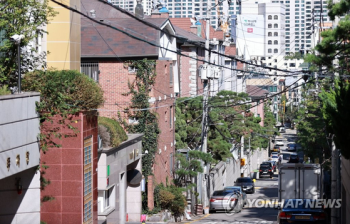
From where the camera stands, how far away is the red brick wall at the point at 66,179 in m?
19.4

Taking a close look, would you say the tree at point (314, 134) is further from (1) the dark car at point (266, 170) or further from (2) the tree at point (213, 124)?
(1) the dark car at point (266, 170)

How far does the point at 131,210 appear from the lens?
1185 inches

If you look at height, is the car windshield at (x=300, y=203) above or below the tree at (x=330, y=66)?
below

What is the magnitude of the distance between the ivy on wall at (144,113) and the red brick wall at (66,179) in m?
12.1

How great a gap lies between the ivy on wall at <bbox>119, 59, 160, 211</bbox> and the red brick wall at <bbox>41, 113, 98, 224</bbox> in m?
12.1

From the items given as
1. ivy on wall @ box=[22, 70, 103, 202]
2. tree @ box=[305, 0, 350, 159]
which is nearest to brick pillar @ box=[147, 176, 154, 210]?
ivy on wall @ box=[22, 70, 103, 202]

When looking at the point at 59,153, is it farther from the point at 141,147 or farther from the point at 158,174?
the point at 158,174

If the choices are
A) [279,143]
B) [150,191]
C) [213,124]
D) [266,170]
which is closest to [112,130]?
[150,191]

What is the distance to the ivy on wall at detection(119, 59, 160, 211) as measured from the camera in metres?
31.8

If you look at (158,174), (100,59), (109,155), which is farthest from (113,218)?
(100,59)

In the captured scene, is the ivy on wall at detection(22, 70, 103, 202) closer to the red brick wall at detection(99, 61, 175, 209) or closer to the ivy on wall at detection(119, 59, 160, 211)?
the ivy on wall at detection(119, 59, 160, 211)

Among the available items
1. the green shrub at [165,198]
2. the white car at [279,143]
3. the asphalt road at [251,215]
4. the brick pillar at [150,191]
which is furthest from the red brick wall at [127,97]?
the white car at [279,143]

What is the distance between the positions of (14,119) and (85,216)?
22.4 feet

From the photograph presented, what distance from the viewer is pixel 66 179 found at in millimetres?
19484
